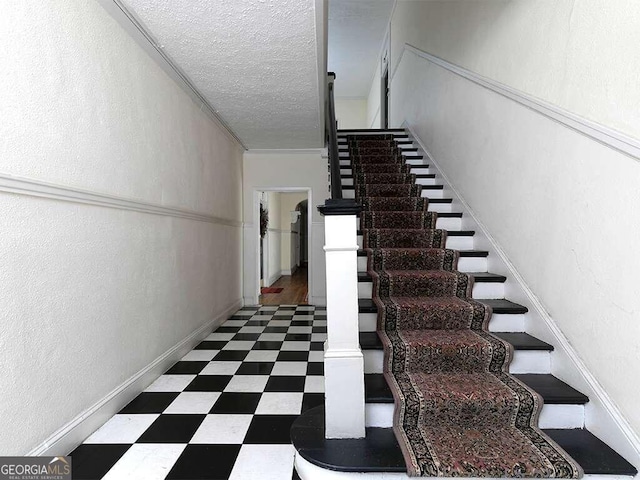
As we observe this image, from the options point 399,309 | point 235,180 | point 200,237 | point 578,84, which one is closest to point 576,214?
point 578,84

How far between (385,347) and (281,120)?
3.03 meters

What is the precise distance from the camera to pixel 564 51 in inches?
79.7

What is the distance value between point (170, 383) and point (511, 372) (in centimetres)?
225

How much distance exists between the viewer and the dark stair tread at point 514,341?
2.12 metres

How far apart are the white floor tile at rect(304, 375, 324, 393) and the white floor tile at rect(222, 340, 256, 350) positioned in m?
1.01

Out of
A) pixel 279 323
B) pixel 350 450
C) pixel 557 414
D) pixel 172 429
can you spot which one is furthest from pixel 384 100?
pixel 350 450

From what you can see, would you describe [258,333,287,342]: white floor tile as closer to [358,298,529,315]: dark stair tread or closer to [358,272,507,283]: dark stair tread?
[358,272,507,283]: dark stair tread

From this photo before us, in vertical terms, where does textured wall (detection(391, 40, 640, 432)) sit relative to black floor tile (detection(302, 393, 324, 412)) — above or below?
above

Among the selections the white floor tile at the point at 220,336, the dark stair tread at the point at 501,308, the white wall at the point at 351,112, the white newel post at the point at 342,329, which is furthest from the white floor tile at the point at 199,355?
the white wall at the point at 351,112

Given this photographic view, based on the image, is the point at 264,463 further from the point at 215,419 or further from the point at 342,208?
the point at 342,208

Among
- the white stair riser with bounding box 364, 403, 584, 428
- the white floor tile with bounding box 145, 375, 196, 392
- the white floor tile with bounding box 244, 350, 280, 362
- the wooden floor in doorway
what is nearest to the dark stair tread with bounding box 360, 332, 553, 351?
the white stair riser with bounding box 364, 403, 584, 428

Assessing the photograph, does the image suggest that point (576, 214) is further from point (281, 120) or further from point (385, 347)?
point (281, 120)

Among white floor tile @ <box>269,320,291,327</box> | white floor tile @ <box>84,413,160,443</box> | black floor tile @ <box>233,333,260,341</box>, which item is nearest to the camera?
white floor tile @ <box>84,413,160,443</box>

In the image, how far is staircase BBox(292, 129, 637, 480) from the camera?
1579 mm
